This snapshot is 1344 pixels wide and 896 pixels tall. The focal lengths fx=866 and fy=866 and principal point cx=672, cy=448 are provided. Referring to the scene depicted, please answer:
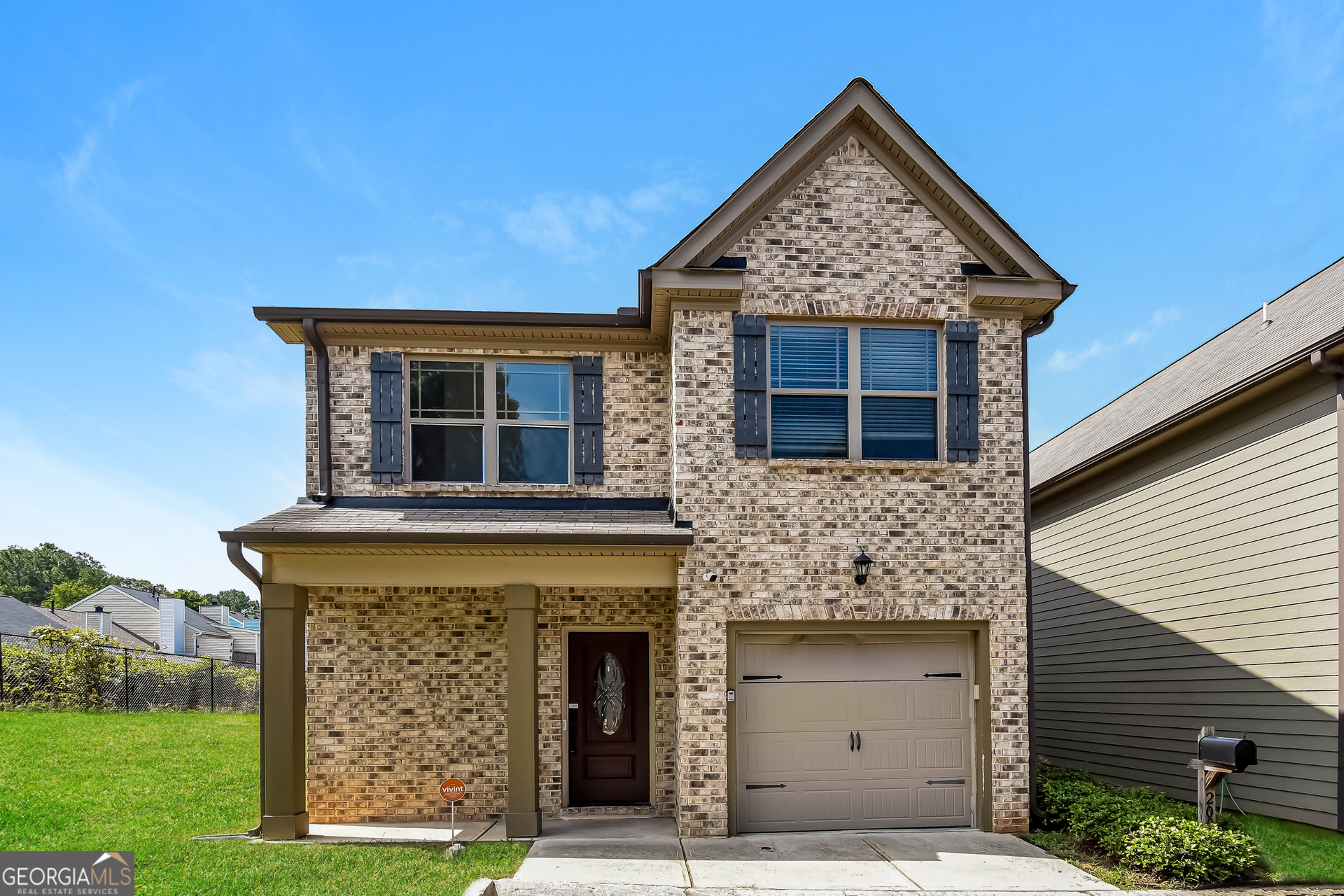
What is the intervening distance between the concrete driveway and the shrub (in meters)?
0.53

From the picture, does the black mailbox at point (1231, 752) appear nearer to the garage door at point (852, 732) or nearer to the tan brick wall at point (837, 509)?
the tan brick wall at point (837, 509)

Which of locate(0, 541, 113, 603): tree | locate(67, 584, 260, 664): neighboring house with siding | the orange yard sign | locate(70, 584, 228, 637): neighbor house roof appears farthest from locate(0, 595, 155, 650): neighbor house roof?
locate(0, 541, 113, 603): tree

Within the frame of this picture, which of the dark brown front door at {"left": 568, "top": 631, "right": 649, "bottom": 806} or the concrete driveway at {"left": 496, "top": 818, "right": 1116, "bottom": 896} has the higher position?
the dark brown front door at {"left": 568, "top": 631, "right": 649, "bottom": 806}

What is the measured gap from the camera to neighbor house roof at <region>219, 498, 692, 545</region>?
8219mm

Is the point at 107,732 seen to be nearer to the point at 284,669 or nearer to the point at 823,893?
the point at 284,669

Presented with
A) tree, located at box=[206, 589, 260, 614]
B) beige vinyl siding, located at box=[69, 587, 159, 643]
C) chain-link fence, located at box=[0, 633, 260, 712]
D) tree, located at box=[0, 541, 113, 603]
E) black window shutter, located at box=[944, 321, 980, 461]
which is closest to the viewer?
black window shutter, located at box=[944, 321, 980, 461]

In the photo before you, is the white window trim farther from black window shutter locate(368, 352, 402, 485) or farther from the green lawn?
the green lawn

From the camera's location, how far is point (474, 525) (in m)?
8.71

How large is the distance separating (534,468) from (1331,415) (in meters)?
8.21

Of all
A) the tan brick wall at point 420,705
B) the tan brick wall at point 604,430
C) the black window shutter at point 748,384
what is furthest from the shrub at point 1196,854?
the tan brick wall at point 604,430

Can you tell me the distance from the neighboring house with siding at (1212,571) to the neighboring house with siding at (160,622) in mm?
40853

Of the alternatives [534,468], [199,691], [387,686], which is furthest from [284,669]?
[199,691]

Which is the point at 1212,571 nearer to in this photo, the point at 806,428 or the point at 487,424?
the point at 806,428

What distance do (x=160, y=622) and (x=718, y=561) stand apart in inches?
1780
